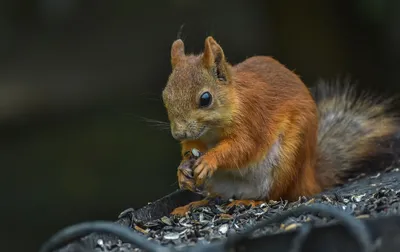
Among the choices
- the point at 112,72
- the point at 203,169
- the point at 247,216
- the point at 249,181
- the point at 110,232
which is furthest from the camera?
the point at 112,72

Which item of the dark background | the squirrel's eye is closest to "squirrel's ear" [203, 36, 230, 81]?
the squirrel's eye

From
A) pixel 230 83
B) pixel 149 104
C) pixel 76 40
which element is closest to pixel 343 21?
pixel 149 104

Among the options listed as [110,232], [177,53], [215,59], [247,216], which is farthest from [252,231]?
[177,53]

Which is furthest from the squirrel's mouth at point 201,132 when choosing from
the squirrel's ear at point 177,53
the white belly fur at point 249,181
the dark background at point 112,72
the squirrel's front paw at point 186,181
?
the dark background at point 112,72

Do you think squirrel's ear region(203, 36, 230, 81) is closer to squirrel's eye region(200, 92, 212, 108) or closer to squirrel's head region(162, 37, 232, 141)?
squirrel's head region(162, 37, 232, 141)

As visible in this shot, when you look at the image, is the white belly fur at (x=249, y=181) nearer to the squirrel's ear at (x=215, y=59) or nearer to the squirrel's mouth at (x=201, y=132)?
the squirrel's mouth at (x=201, y=132)

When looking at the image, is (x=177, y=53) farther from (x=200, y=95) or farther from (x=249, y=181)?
(x=249, y=181)

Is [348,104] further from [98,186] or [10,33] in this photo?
[10,33]
